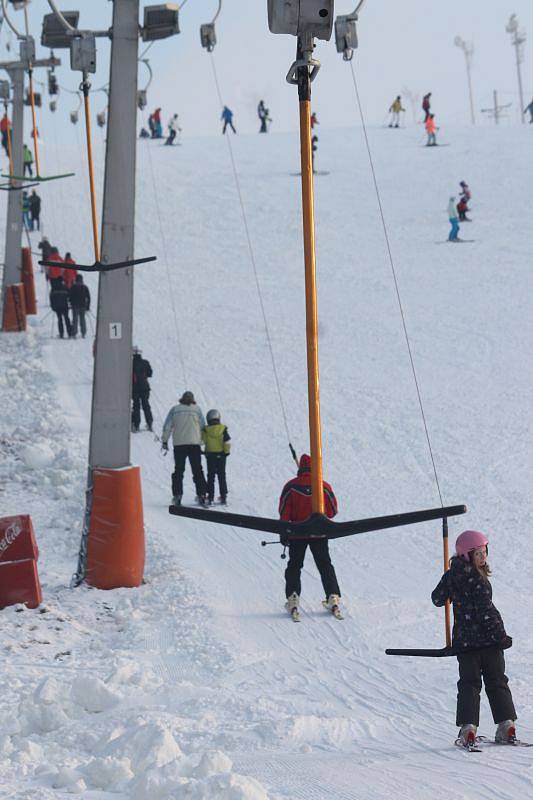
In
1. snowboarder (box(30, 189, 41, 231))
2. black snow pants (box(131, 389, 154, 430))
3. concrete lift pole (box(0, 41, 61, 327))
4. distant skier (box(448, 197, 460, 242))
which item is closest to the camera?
black snow pants (box(131, 389, 154, 430))

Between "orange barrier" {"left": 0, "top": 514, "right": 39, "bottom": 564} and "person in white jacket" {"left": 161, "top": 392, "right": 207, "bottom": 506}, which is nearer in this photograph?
"orange barrier" {"left": 0, "top": 514, "right": 39, "bottom": 564}

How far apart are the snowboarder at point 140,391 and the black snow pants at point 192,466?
12.8 ft

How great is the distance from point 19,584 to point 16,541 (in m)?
0.40

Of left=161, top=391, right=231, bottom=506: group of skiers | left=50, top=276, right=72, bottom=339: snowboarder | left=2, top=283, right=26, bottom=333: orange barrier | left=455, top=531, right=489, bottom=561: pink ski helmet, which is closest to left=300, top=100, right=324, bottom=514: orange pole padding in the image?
left=455, top=531, right=489, bottom=561: pink ski helmet

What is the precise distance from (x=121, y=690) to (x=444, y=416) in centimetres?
1164

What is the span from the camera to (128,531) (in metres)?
11.0

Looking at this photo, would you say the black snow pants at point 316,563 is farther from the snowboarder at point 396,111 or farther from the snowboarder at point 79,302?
the snowboarder at point 396,111

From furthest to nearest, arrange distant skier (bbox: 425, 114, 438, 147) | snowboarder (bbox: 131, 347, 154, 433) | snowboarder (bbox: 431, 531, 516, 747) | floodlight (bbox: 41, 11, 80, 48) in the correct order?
distant skier (bbox: 425, 114, 438, 147)
snowboarder (bbox: 131, 347, 154, 433)
floodlight (bbox: 41, 11, 80, 48)
snowboarder (bbox: 431, 531, 516, 747)

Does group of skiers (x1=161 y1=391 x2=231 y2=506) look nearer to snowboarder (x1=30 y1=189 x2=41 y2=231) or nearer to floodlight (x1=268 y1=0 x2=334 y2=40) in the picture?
floodlight (x1=268 y1=0 x2=334 y2=40)

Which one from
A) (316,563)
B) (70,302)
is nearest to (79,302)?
(70,302)

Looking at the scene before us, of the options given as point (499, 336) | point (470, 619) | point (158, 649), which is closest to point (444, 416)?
point (499, 336)

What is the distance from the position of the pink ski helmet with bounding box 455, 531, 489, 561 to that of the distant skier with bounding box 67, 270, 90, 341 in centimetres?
1885

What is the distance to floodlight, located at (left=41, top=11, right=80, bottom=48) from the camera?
11180 millimetres

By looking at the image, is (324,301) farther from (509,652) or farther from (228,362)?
(509,652)
